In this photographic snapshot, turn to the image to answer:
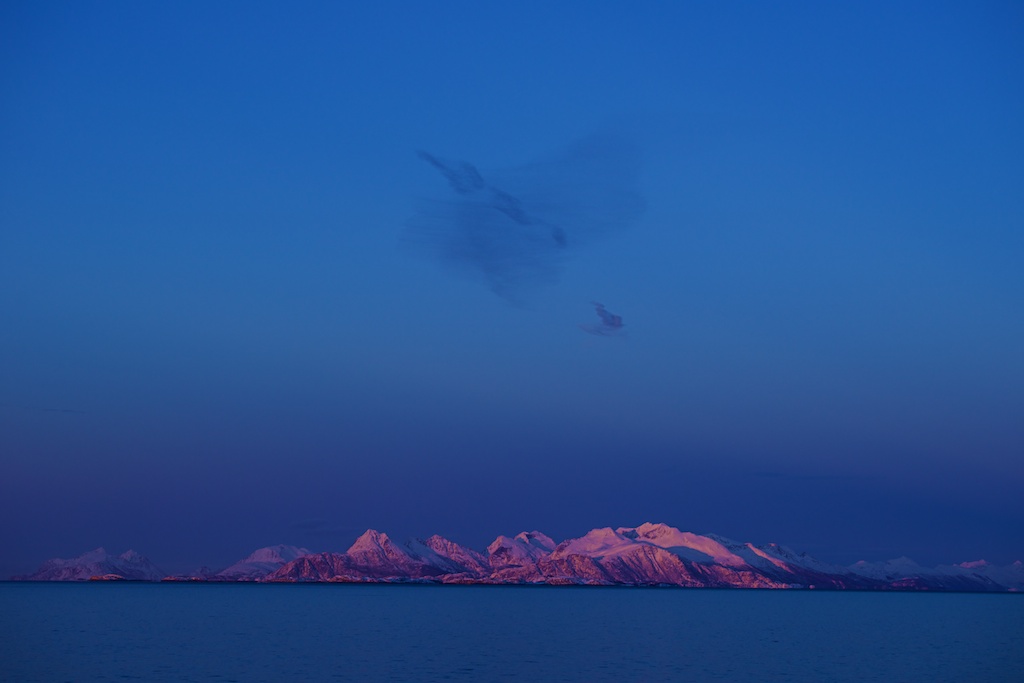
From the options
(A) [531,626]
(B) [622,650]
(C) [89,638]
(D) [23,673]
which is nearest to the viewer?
(D) [23,673]

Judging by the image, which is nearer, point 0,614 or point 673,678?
point 673,678

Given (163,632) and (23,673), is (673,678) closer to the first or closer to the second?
(23,673)

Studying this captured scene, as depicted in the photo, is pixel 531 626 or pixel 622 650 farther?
pixel 531 626

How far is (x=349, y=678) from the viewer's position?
64000 mm

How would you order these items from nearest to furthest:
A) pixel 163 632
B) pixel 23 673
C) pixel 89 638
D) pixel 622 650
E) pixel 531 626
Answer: pixel 23 673
pixel 622 650
pixel 89 638
pixel 163 632
pixel 531 626

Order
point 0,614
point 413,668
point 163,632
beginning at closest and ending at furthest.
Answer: point 413,668 → point 163,632 → point 0,614

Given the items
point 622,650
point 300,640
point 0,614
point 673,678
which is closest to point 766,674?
point 673,678

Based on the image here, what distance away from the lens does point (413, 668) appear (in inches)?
2726

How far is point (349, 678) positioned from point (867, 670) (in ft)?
121

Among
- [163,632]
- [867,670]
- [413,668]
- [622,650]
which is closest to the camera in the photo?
[413,668]

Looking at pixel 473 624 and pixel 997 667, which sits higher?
pixel 473 624

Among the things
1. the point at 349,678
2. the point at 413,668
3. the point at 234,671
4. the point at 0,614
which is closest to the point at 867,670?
the point at 413,668

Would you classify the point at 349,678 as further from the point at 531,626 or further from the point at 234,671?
the point at 531,626

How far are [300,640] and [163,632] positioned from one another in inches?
730
